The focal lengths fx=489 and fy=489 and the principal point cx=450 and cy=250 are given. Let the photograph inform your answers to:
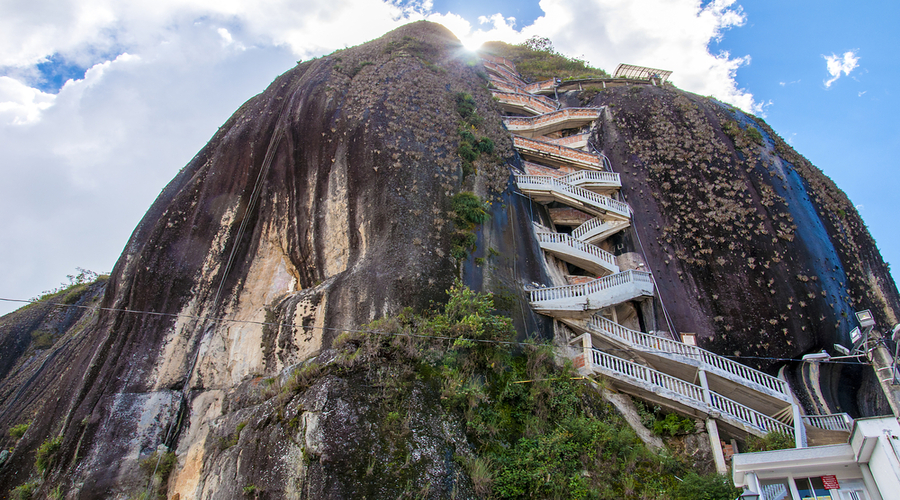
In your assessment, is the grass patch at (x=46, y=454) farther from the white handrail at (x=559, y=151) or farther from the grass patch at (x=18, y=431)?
the white handrail at (x=559, y=151)

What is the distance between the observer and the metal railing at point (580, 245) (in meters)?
19.6

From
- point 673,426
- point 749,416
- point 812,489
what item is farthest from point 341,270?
point 812,489

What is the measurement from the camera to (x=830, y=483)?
9.45 meters

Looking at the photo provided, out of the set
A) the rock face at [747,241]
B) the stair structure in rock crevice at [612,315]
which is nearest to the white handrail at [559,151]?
the stair structure in rock crevice at [612,315]

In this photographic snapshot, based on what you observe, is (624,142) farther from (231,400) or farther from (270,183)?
(231,400)

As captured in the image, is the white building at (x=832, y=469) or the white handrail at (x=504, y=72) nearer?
the white building at (x=832, y=469)

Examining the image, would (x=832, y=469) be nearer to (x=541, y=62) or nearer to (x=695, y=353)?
(x=695, y=353)

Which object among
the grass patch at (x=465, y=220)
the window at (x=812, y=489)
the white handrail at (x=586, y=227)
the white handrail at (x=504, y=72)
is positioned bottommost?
the window at (x=812, y=489)

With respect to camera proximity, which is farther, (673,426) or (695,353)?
(695,353)

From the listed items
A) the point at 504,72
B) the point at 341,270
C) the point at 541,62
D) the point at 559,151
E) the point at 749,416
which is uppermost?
the point at 541,62

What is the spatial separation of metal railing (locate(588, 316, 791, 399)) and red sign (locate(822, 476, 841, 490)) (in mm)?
5528

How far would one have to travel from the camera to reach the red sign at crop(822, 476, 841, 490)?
9.40m

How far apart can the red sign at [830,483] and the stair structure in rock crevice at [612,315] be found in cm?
336

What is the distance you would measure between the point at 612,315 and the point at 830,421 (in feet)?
24.3
